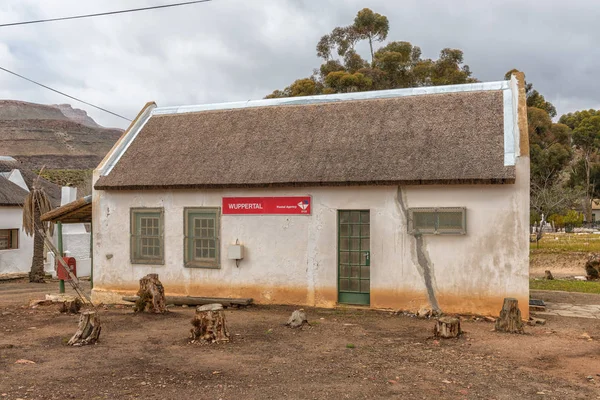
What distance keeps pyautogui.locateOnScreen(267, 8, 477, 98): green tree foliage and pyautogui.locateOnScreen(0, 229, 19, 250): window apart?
19096 mm

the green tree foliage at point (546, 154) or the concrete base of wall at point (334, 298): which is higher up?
the green tree foliage at point (546, 154)

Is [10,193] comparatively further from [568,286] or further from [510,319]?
[510,319]

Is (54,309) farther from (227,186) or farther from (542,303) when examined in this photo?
(542,303)

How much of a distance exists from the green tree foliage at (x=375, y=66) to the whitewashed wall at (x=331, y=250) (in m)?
24.8

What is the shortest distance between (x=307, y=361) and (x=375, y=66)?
110ft

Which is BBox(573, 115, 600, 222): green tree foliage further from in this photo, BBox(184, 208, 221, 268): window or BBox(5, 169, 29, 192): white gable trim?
BBox(184, 208, 221, 268): window

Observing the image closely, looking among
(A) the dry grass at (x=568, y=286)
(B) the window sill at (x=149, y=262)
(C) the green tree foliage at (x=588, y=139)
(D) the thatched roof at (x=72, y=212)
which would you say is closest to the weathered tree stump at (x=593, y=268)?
(A) the dry grass at (x=568, y=286)

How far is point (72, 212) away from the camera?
14852 mm

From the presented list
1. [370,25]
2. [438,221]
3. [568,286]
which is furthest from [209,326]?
[370,25]

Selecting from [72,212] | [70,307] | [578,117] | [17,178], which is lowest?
[70,307]

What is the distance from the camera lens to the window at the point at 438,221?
11.1 metres

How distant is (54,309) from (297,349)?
729 cm

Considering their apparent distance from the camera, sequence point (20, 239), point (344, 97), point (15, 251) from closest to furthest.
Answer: point (344, 97), point (15, 251), point (20, 239)

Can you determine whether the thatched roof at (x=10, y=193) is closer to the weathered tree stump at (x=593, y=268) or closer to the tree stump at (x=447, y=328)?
the tree stump at (x=447, y=328)
